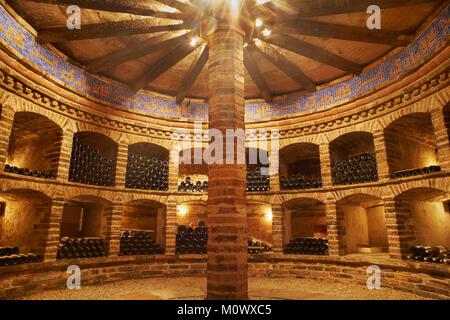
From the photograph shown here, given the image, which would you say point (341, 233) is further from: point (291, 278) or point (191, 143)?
point (191, 143)

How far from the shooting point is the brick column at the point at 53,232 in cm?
673

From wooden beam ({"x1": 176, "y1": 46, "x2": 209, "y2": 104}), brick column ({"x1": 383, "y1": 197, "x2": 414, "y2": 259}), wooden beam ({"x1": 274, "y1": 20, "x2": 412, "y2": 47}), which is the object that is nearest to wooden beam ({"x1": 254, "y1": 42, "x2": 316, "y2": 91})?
wooden beam ({"x1": 274, "y1": 20, "x2": 412, "y2": 47})

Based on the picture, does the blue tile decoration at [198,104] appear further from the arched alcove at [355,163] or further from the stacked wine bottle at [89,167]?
the stacked wine bottle at [89,167]

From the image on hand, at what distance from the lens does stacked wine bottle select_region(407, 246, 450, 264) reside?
20.6 feet

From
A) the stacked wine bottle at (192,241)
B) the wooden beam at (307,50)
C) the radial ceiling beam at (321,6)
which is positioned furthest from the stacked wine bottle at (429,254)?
the stacked wine bottle at (192,241)

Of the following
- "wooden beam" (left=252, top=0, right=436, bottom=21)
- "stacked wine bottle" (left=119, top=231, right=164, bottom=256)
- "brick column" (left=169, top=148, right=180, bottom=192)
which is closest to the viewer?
"wooden beam" (left=252, top=0, right=436, bottom=21)

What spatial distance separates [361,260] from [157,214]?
697cm

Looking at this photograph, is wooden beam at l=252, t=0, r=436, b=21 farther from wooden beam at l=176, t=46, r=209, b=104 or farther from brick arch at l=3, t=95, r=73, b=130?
brick arch at l=3, t=95, r=73, b=130

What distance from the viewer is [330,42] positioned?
715 centimetres

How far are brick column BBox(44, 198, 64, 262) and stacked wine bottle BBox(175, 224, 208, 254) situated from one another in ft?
10.7

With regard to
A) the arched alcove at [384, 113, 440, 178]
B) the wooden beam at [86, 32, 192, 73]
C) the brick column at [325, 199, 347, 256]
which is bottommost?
the brick column at [325, 199, 347, 256]

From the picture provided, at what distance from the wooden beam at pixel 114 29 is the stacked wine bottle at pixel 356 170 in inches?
226

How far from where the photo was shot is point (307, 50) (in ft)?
22.4

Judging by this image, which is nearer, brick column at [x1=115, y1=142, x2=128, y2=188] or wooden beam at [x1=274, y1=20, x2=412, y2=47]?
wooden beam at [x1=274, y1=20, x2=412, y2=47]
